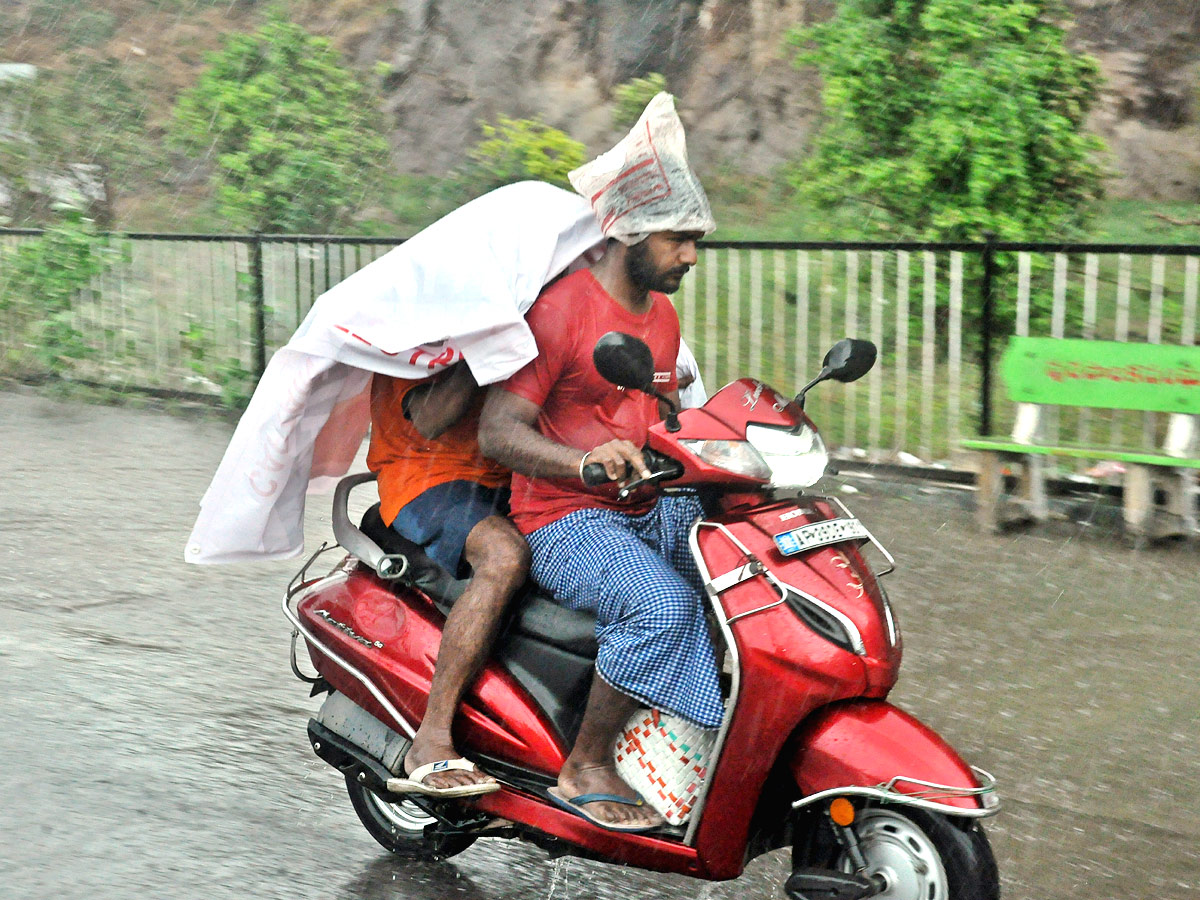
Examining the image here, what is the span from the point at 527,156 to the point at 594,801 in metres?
11.0

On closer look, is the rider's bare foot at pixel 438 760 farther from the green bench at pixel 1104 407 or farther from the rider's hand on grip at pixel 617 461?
the green bench at pixel 1104 407

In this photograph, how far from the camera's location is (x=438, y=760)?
3660 mm

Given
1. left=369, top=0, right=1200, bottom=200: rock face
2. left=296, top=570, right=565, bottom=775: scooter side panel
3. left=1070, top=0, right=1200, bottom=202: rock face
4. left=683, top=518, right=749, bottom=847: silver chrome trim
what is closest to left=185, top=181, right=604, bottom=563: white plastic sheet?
left=296, top=570, right=565, bottom=775: scooter side panel

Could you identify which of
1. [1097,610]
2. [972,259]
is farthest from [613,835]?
[972,259]

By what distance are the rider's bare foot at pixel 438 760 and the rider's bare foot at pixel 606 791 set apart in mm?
237

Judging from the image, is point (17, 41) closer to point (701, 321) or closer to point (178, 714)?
point (701, 321)

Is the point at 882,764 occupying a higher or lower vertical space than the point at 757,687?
lower

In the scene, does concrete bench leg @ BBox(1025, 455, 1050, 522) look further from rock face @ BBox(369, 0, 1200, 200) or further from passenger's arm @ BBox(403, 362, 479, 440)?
rock face @ BBox(369, 0, 1200, 200)

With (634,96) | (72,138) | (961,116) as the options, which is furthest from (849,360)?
(72,138)

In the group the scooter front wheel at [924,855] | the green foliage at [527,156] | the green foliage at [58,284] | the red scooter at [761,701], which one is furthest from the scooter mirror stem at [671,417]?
the green foliage at [58,284]

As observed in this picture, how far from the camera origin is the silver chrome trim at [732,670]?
3.23 metres

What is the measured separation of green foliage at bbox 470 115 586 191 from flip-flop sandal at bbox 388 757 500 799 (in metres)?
10.1

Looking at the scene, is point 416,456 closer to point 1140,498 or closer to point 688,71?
point 1140,498

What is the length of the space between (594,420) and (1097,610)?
369cm
